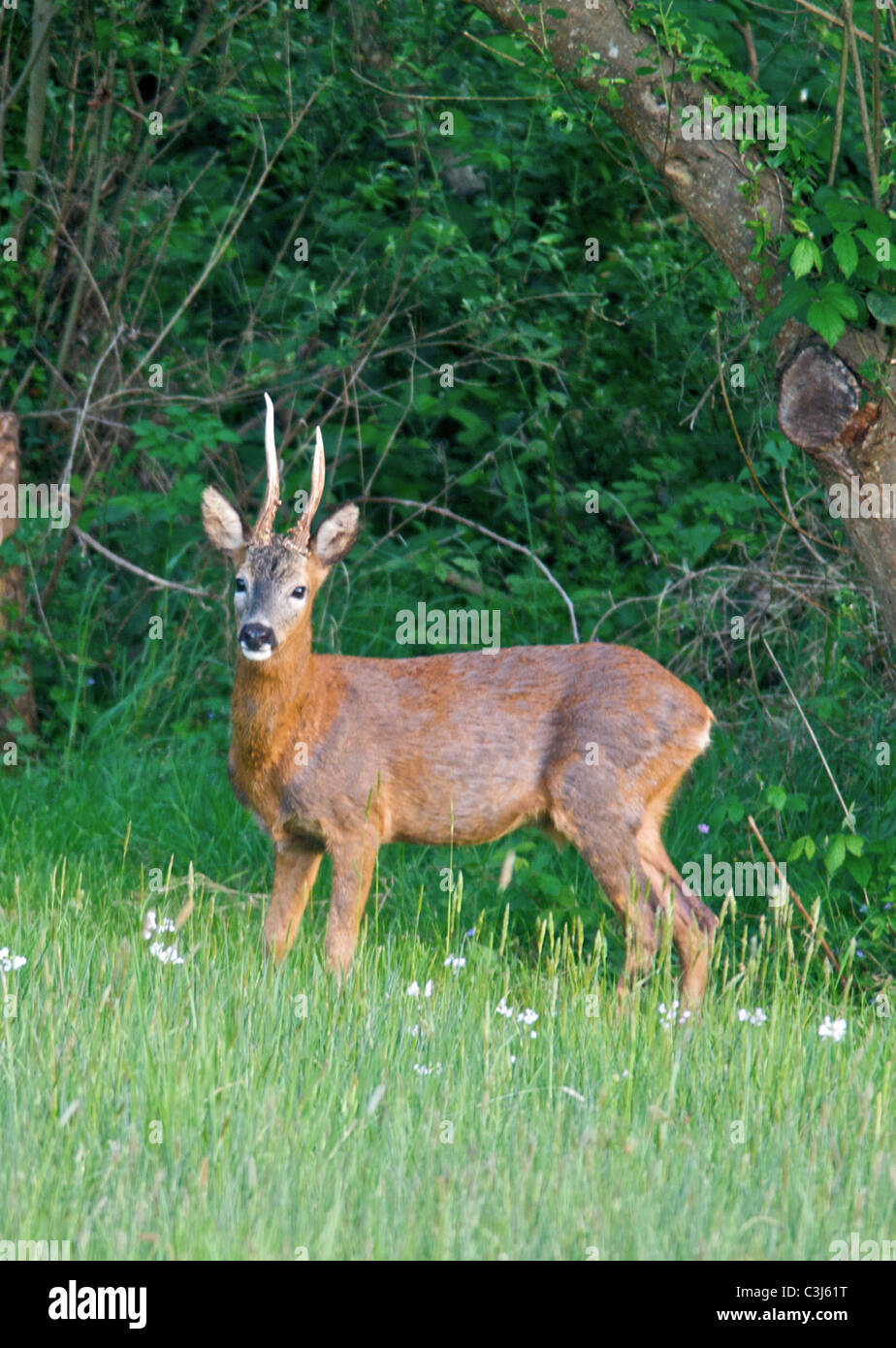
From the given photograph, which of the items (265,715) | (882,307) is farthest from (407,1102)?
(882,307)

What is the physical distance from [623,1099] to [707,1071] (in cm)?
30

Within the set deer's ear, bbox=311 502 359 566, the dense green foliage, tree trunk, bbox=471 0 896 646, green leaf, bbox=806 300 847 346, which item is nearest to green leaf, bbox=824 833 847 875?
the dense green foliage

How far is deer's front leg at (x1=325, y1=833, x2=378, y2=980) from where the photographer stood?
572 centimetres

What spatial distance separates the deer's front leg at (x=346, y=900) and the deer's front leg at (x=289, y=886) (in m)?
0.22

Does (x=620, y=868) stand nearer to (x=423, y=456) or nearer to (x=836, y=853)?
(x=836, y=853)

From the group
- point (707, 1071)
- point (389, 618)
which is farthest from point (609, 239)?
point (707, 1071)

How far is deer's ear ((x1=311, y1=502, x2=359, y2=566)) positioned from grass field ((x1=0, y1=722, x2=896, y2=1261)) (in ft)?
3.92

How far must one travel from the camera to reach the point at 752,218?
5.59 m

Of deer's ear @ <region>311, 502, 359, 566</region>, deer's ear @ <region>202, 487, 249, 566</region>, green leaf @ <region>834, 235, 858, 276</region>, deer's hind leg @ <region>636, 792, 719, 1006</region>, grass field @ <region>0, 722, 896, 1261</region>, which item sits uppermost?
green leaf @ <region>834, 235, 858, 276</region>

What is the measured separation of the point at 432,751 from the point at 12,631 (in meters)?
2.82

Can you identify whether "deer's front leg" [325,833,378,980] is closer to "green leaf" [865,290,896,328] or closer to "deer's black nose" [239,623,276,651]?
"deer's black nose" [239,623,276,651]

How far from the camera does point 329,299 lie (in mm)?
8266

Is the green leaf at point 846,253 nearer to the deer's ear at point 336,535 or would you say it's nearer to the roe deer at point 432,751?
the roe deer at point 432,751

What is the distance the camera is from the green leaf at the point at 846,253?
5242 millimetres
